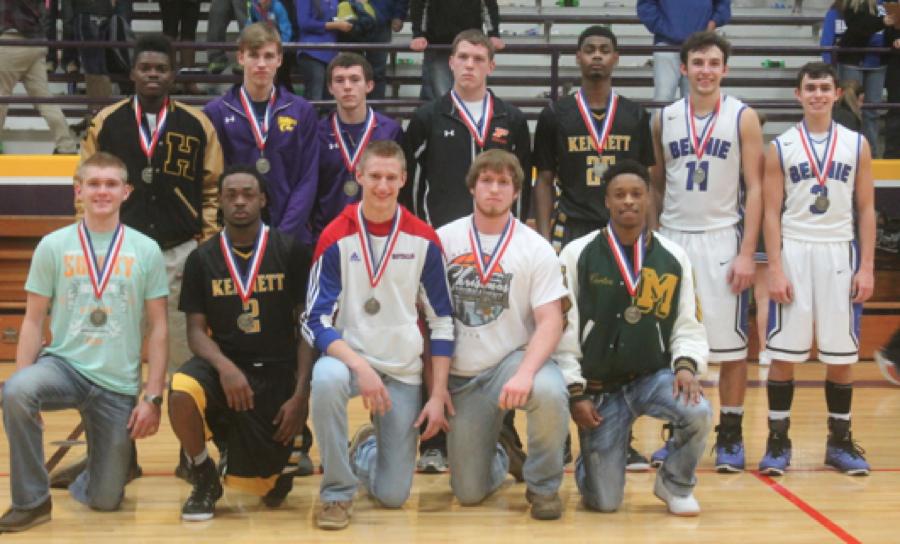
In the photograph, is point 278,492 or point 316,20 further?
point 316,20

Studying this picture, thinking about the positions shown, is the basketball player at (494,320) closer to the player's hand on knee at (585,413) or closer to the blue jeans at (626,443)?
the player's hand on knee at (585,413)

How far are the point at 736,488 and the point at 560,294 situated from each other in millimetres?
1250

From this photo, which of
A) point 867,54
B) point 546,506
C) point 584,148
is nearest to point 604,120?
point 584,148

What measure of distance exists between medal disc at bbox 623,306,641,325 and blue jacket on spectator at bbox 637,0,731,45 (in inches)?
179

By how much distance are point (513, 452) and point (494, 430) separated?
42cm

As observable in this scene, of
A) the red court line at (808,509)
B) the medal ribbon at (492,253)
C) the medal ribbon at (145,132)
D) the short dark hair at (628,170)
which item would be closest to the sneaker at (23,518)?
the medal ribbon at (145,132)

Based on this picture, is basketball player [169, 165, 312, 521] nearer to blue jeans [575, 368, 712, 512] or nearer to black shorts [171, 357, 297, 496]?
black shorts [171, 357, 297, 496]

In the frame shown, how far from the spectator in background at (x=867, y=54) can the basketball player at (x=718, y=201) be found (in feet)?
14.2

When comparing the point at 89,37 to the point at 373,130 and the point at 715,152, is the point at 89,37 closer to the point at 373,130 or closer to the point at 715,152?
the point at 373,130

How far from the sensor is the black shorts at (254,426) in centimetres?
473

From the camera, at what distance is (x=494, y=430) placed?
4773 mm

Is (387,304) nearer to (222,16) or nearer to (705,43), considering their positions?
(705,43)

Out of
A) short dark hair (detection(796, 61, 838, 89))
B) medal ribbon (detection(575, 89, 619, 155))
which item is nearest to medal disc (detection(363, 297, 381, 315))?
medal ribbon (detection(575, 89, 619, 155))

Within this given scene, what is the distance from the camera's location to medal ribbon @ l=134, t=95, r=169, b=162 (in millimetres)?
5148
